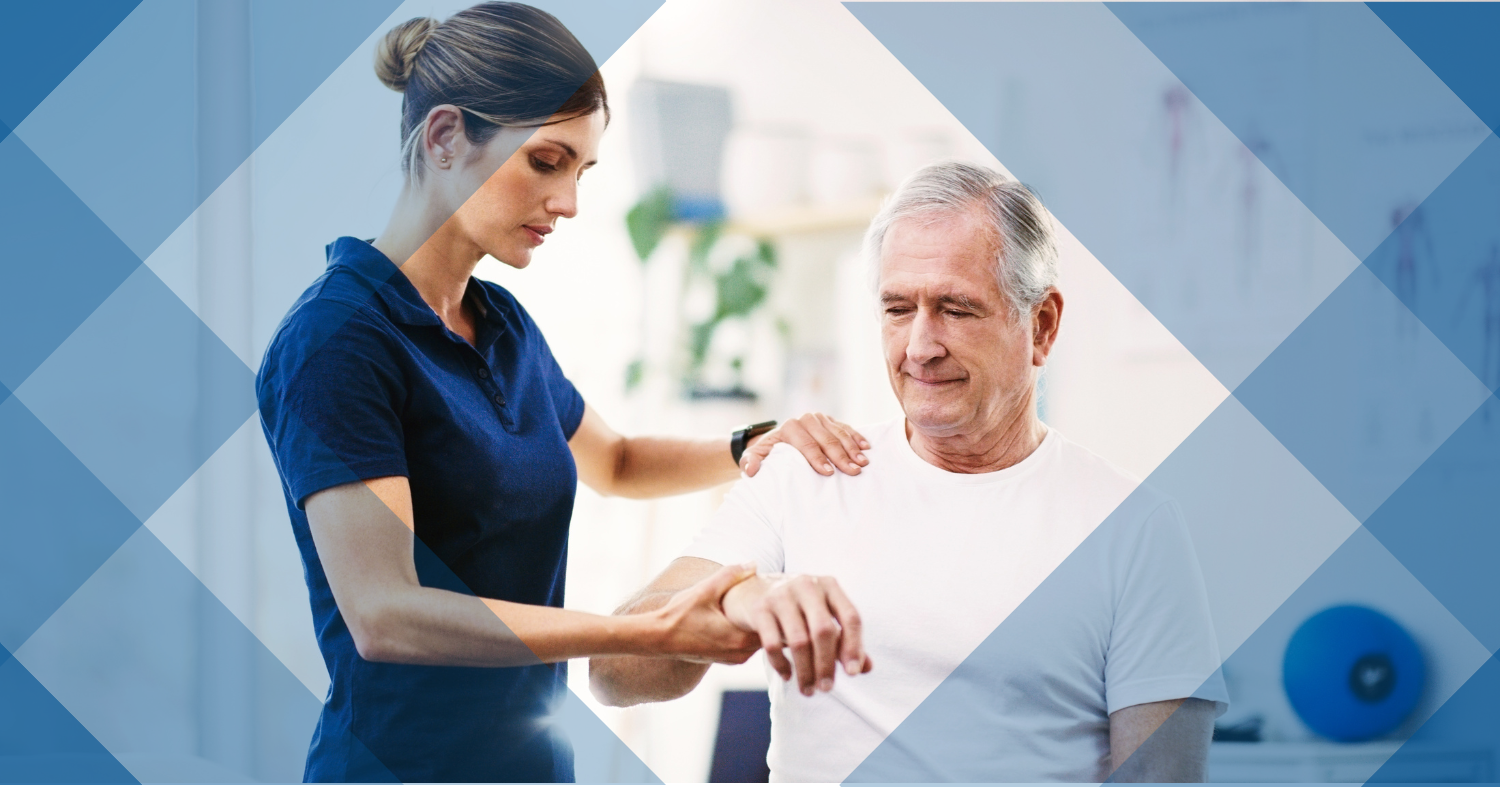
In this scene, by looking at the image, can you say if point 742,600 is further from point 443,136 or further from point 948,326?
point 443,136

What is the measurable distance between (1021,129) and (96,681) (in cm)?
158

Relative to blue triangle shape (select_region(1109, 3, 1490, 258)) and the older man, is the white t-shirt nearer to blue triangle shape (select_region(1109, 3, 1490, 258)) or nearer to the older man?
the older man

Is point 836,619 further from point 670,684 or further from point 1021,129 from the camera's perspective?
point 1021,129

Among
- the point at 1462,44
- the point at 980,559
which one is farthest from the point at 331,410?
the point at 1462,44

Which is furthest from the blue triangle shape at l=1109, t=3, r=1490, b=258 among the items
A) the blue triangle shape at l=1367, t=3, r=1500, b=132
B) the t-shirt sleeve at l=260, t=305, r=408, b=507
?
the t-shirt sleeve at l=260, t=305, r=408, b=507

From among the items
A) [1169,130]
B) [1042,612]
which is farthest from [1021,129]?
[1042,612]

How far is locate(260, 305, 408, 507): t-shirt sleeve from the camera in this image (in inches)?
32.4

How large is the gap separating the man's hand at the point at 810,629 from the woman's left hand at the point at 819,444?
39cm

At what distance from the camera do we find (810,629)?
2.48 ft

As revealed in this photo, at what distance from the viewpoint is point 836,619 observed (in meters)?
0.76

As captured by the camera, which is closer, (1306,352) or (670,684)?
(670,684)

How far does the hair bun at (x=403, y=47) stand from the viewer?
979mm

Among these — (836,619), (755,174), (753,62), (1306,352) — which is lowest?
(1306,352)

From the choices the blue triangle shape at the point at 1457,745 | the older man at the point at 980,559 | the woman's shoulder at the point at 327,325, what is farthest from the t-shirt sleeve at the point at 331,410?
the blue triangle shape at the point at 1457,745
